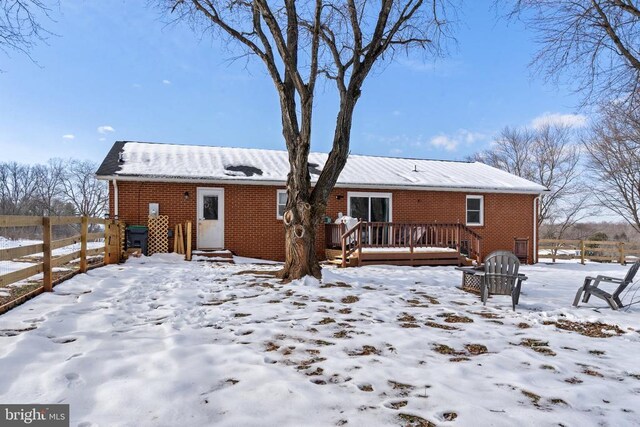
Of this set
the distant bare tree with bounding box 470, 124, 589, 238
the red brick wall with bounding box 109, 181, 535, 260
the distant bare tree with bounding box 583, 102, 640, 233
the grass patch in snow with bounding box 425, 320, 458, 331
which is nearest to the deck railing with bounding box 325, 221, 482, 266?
the red brick wall with bounding box 109, 181, 535, 260

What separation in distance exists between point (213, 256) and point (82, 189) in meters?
38.3

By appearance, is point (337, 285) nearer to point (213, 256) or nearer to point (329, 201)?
point (213, 256)

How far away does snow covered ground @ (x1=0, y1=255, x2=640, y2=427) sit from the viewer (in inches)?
88.4

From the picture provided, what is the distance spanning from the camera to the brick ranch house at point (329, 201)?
1153 centimetres

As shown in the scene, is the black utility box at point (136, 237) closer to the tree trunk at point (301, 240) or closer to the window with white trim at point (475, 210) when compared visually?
the tree trunk at point (301, 240)

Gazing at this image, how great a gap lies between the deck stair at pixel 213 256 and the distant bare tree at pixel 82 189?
35.2 meters

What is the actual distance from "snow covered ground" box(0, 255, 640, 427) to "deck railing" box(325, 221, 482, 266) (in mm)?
5047

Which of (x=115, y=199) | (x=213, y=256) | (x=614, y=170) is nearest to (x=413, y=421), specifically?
(x=213, y=256)

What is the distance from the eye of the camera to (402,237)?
12.3m

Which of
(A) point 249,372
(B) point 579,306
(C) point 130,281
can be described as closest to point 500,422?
(A) point 249,372

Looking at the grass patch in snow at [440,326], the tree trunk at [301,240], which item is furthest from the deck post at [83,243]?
the grass patch in snow at [440,326]

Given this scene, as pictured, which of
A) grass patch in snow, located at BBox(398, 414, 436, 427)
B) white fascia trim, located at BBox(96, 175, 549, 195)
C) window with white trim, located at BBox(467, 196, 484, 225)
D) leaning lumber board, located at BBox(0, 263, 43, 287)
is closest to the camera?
grass patch in snow, located at BBox(398, 414, 436, 427)

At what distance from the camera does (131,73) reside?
13359 mm

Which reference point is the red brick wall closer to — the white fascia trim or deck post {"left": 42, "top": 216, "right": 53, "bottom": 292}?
the white fascia trim
